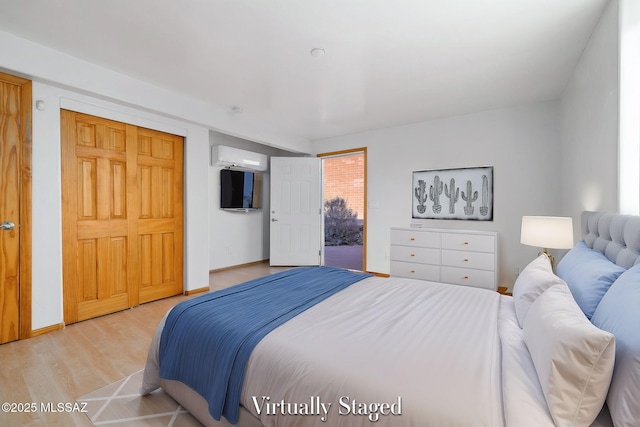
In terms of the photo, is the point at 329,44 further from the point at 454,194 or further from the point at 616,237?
the point at 454,194

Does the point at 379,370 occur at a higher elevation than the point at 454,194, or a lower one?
lower

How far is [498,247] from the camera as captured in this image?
3889 millimetres

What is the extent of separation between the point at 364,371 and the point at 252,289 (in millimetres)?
1149

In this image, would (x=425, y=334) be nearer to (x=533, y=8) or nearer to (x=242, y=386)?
(x=242, y=386)

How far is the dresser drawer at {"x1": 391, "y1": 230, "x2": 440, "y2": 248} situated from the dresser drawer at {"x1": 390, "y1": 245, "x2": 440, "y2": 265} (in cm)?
6

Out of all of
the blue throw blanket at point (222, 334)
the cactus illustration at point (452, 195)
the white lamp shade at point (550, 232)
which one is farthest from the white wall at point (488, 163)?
the blue throw blanket at point (222, 334)

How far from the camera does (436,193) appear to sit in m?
4.33

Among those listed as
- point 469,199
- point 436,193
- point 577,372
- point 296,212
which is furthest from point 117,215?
point 469,199

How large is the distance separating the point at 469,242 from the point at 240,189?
3.72 meters

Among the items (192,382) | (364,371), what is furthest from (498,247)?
(192,382)

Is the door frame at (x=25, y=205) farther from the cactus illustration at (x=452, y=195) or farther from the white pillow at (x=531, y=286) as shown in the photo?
the cactus illustration at (x=452, y=195)

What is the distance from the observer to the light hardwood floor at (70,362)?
1.75 meters

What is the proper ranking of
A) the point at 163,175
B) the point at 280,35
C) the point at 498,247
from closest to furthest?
the point at 280,35
the point at 163,175
the point at 498,247

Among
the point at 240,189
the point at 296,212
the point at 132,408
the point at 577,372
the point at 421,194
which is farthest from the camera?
the point at 296,212
